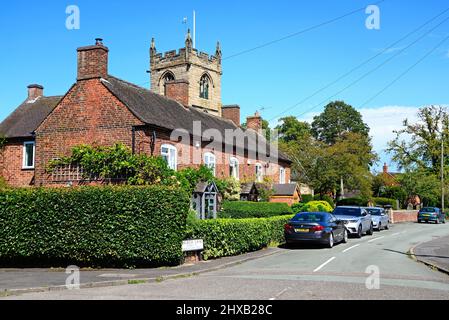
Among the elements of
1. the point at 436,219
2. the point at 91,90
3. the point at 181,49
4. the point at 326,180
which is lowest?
the point at 436,219

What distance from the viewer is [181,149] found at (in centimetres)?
2739

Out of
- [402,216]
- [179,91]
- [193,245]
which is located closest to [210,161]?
[179,91]

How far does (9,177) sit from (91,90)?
28.2ft

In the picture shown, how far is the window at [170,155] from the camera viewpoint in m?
26.0

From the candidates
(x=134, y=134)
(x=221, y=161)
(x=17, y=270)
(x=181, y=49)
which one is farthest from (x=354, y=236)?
(x=181, y=49)

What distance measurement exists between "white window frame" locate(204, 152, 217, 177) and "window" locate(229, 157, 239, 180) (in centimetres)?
308

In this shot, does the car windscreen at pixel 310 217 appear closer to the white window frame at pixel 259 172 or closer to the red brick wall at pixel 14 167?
the red brick wall at pixel 14 167

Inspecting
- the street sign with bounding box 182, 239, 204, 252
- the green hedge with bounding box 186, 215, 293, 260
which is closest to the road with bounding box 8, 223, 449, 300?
the green hedge with bounding box 186, 215, 293, 260

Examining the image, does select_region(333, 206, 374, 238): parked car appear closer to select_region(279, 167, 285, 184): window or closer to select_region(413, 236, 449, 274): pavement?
select_region(413, 236, 449, 274): pavement

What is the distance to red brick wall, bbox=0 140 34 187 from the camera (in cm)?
2892

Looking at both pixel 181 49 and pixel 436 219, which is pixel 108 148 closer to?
pixel 436 219

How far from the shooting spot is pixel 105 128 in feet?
82.6

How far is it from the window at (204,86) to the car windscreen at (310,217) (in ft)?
170

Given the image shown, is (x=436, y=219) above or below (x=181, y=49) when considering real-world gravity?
below
